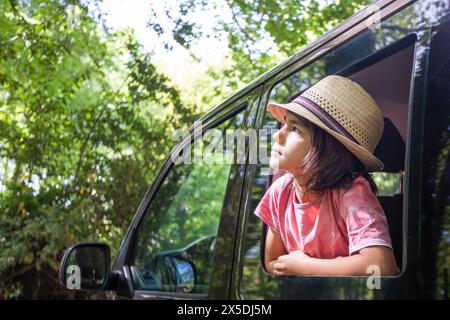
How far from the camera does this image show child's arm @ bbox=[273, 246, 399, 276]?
1550 mm

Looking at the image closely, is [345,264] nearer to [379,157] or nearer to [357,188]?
[357,188]

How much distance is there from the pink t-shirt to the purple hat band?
0.13 m

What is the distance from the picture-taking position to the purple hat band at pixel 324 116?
1.80 m

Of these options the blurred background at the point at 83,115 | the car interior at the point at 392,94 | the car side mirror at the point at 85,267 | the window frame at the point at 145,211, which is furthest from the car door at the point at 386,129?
the blurred background at the point at 83,115

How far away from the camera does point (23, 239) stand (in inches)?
321

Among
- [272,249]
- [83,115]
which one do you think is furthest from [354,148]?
[83,115]

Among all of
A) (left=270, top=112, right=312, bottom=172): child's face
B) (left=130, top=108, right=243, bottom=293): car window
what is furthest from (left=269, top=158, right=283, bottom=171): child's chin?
(left=130, top=108, right=243, bottom=293): car window

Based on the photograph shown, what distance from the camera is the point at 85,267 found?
3.10 m

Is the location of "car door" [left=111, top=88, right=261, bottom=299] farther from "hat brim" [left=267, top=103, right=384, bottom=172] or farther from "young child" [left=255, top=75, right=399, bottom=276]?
"hat brim" [left=267, top=103, right=384, bottom=172]

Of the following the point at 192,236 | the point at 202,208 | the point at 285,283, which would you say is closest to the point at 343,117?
the point at 285,283

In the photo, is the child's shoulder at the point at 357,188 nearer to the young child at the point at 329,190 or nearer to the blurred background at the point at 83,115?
the young child at the point at 329,190

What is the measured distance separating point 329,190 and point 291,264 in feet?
0.82

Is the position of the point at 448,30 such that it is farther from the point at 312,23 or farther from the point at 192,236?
the point at 312,23

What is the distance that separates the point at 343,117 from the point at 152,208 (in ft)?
6.11
